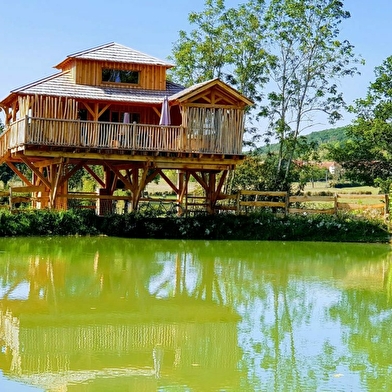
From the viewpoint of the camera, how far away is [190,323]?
37.7 feet

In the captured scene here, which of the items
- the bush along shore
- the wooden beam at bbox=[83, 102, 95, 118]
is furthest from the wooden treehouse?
the bush along shore

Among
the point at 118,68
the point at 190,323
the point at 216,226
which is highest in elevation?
the point at 118,68

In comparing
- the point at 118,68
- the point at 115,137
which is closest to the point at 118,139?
the point at 115,137

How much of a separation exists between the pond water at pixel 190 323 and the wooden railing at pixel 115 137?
6342 millimetres

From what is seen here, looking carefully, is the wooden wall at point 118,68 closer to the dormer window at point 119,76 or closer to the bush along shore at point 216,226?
the dormer window at point 119,76

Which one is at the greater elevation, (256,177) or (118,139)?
(118,139)

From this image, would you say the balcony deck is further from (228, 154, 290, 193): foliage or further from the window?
(228, 154, 290, 193): foliage

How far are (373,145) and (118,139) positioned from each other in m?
14.2

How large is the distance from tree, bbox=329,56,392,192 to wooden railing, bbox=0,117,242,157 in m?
9.49

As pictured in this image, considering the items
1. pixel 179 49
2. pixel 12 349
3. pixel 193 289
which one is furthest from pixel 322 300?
pixel 179 49

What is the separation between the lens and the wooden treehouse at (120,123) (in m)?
25.8

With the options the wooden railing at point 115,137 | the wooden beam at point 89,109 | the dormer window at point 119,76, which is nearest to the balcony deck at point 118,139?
the wooden railing at point 115,137

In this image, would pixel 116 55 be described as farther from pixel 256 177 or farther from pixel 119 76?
pixel 256 177

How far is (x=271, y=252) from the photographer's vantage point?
72.5ft
